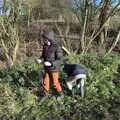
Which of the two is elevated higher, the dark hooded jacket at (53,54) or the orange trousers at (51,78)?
the dark hooded jacket at (53,54)

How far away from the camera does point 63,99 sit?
26.6ft

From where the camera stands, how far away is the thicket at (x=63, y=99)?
24.1ft

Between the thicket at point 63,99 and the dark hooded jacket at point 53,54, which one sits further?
the dark hooded jacket at point 53,54

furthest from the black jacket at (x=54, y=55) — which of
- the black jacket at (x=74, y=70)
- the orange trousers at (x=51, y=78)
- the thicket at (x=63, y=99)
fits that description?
the thicket at (x=63, y=99)

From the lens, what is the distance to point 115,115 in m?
7.18

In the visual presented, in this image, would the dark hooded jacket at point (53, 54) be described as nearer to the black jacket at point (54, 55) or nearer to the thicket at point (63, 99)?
the black jacket at point (54, 55)

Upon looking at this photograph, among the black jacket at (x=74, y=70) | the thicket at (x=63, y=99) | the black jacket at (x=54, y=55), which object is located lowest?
the thicket at (x=63, y=99)

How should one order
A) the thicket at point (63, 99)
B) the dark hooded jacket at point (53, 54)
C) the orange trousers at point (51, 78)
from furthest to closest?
the orange trousers at point (51, 78)
the dark hooded jacket at point (53, 54)
the thicket at point (63, 99)

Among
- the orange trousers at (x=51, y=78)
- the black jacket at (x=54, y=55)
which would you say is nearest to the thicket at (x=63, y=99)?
the orange trousers at (x=51, y=78)

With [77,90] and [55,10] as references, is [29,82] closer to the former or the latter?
[77,90]

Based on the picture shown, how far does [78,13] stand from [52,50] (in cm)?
777

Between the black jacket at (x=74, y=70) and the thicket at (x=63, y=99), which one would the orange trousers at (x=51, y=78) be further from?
the black jacket at (x=74, y=70)

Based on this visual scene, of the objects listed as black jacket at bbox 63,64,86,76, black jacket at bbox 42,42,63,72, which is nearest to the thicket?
black jacket at bbox 63,64,86,76

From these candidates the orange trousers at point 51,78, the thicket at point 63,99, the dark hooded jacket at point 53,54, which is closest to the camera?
the thicket at point 63,99
